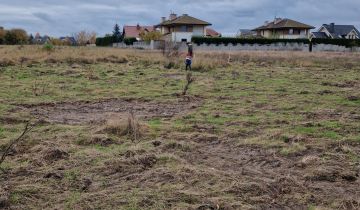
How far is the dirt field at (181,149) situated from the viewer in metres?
5.38

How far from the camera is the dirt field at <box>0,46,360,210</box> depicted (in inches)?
212

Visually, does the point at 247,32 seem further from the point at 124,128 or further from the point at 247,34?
the point at 124,128

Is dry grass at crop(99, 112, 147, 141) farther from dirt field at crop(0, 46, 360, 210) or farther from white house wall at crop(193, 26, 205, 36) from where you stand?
white house wall at crop(193, 26, 205, 36)

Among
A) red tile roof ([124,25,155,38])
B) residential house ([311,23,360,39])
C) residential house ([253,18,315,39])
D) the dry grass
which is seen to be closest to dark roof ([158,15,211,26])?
residential house ([253,18,315,39])

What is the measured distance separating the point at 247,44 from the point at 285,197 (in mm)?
57816

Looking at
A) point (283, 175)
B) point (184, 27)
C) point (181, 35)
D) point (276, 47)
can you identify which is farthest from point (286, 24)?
point (283, 175)

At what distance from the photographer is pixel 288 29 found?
82.6 m

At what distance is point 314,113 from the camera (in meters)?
11.2

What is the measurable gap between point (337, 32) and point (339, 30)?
1122 mm

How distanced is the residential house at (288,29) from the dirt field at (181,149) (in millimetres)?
69007

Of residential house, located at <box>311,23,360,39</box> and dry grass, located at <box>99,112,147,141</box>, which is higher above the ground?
residential house, located at <box>311,23,360,39</box>

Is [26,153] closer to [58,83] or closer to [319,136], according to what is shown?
[319,136]

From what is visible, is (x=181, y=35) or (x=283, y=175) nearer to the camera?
(x=283, y=175)

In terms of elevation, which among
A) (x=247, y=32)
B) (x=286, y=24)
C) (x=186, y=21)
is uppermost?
(x=186, y=21)
